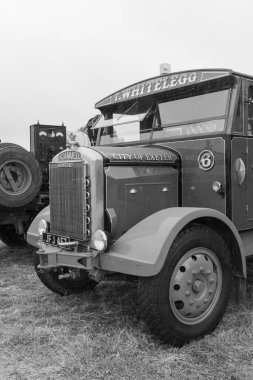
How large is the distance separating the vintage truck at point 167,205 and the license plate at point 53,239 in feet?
0.03

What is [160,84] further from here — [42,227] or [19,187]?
[19,187]

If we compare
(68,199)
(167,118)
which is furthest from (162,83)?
(68,199)

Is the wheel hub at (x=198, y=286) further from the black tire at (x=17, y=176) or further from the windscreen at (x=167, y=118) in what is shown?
the black tire at (x=17, y=176)

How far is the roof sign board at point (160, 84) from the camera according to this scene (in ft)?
13.6

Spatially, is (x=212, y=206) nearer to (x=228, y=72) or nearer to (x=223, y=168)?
(x=223, y=168)

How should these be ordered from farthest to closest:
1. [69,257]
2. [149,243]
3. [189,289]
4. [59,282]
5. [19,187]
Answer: [19,187], [59,282], [69,257], [189,289], [149,243]

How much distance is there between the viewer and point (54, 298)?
4605 mm

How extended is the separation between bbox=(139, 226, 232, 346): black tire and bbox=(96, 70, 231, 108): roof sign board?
5.26ft

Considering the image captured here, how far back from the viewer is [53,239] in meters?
3.93

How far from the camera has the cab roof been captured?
4.10 metres

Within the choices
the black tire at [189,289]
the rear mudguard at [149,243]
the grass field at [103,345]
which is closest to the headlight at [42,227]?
the grass field at [103,345]

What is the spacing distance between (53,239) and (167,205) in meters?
1.23

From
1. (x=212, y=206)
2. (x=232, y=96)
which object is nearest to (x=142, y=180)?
(x=212, y=206)

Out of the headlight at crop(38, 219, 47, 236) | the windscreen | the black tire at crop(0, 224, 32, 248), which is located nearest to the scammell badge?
the windscreen
